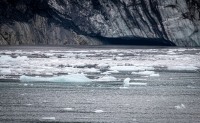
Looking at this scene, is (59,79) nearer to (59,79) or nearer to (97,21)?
(59,79)

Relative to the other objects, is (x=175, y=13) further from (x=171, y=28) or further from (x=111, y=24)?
(x=111, y=24)

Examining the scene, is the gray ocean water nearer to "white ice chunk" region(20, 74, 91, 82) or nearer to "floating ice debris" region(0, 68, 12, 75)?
"white ice chunk" region(20, 74, 91, 82)

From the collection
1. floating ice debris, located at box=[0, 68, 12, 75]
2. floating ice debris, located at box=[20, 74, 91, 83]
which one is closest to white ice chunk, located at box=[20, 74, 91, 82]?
floating ice debris, located at box=[20, 74, 91, 83]

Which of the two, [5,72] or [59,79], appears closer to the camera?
[59,79]

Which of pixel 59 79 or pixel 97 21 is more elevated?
pixel 97 21

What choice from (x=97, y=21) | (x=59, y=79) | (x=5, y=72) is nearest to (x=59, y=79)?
(x=59, y=79)

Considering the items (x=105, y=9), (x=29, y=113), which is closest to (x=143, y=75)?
(x=29, y=113)

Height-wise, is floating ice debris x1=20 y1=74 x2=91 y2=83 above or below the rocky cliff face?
below

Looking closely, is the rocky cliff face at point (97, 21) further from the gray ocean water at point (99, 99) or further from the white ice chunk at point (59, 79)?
the white ice chunk at point (59, 79)
